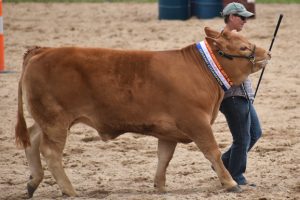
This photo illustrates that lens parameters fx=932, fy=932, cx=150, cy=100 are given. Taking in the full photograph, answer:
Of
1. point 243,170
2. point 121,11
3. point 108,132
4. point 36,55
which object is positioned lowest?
point 121,11

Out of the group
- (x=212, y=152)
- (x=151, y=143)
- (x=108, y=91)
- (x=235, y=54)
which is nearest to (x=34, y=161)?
(x=108, y=91)

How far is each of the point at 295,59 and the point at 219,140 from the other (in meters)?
4.61

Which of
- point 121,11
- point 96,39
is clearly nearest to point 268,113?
point 96,39

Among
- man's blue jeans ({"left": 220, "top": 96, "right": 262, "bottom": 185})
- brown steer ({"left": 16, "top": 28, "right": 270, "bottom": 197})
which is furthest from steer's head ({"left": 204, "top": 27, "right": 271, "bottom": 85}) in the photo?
man's blue jeans ({"left": 220, "top": 96, "right": 262, "bottom": 185})

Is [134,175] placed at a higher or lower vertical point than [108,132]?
lower

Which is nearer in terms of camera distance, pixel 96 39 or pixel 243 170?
pixel 243 170

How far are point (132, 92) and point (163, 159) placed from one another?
2.65 feet

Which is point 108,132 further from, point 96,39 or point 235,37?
point 96,39

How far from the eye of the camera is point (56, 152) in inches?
303

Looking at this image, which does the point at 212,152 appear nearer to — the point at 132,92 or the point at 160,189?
the point at 160,189

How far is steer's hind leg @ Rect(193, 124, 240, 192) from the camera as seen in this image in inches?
299

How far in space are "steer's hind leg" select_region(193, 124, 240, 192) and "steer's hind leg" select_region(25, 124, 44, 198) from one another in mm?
1372

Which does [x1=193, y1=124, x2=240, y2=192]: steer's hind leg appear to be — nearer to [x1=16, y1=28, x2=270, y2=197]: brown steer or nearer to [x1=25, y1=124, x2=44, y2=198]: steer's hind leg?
[x1=16, y1=28, x2=270, y2=197]: brown steer

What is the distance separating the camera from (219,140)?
10000mm
